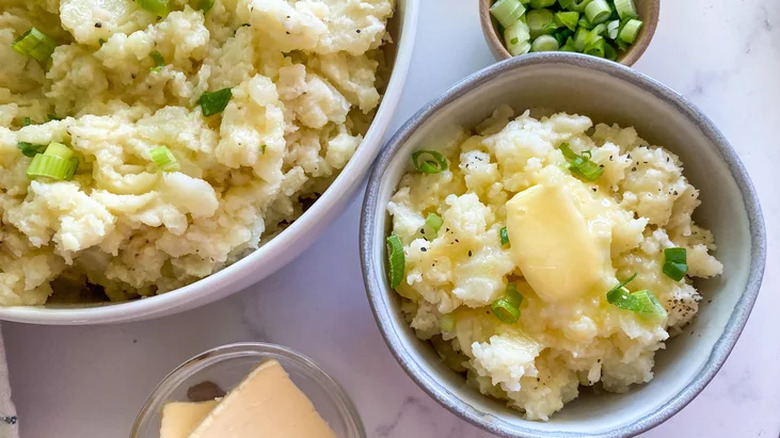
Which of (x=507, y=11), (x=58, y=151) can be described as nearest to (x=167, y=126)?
(x=58, y=151)

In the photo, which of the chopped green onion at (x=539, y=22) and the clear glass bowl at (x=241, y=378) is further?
the chopped green onion at (x=539, y=22)

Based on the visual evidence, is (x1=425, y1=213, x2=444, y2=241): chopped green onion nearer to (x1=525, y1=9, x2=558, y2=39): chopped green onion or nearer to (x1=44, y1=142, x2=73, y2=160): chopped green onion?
(x1=525, y1=9, x2=558, y2=39): chopped green onion

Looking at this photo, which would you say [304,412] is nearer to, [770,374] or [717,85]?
[770,374]

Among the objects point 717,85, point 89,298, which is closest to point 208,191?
point 89,298

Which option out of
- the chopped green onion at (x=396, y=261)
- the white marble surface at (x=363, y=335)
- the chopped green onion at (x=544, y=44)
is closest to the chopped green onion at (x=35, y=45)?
the white marble surface at (x=363, y=335)

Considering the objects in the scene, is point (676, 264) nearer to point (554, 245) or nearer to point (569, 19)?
point (554, 245)

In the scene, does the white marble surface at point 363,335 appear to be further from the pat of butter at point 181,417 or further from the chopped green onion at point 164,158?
the chopped green onion at point 164,158

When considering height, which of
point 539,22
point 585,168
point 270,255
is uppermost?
point 539,22

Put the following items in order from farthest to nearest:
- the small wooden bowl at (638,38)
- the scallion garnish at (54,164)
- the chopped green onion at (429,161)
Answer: the small wooden bowl at (638,38), the chopped green onion at (429,161), the scallion garnish at (54,164)
